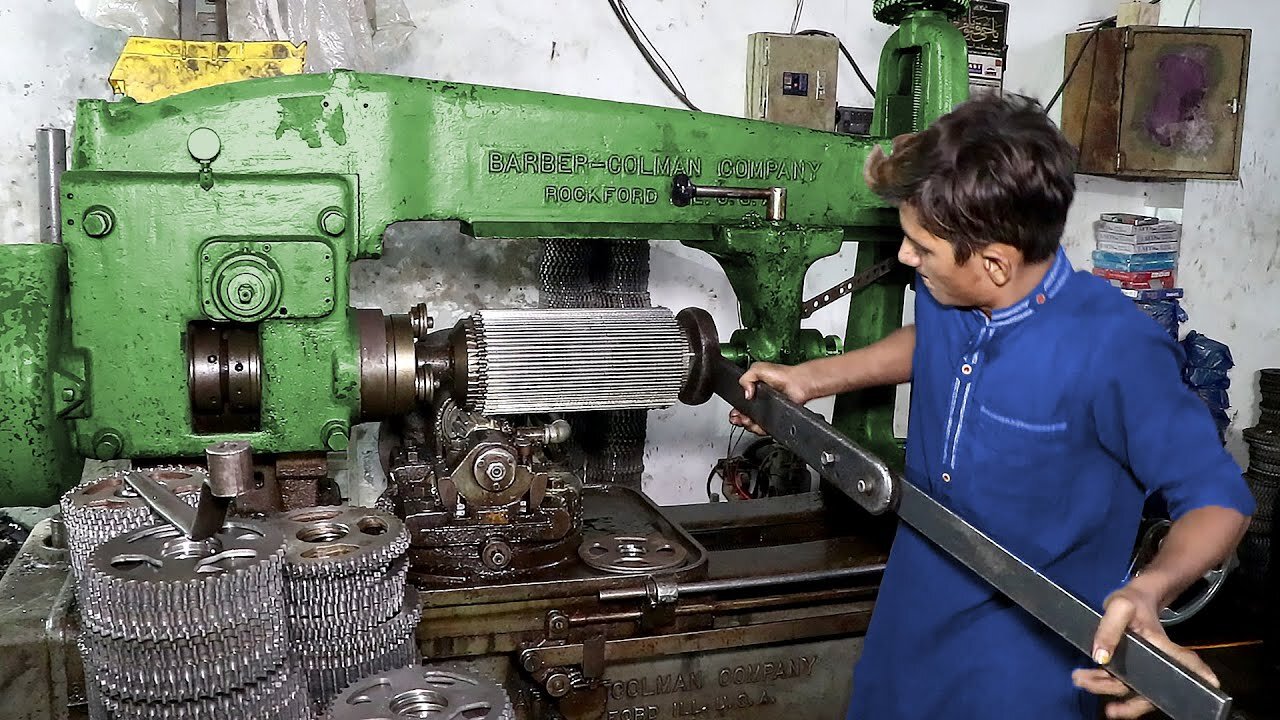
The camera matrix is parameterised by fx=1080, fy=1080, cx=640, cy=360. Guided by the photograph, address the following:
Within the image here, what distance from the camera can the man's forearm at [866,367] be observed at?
166 centimetres

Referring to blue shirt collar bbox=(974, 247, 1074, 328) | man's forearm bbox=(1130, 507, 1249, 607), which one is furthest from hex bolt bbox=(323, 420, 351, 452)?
man's forearm bbox=(1130, 507, 1249, 607)

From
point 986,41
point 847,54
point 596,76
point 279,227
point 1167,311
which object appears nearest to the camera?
point 279,227

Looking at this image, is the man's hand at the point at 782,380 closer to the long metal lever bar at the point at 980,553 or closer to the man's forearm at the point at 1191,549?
the long metal lever bar at the point at 980,553

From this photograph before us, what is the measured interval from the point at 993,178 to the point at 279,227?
3.13 ft

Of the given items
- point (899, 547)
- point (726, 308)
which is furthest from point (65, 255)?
point (726, 308)

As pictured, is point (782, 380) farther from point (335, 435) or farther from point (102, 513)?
point (102, 513)

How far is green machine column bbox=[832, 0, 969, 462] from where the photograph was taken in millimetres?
1877

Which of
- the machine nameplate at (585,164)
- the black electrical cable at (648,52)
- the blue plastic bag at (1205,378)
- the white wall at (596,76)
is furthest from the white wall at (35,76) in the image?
the blue plastic bag at (1205,378)

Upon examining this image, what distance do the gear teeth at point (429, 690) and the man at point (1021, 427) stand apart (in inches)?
24.4

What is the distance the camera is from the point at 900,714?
1.51m

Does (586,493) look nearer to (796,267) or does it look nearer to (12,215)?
(796,267)

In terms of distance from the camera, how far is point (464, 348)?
1.70 meters

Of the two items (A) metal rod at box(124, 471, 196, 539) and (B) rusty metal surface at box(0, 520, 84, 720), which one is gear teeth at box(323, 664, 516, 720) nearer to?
(A) metal rod at box(124, 471, 196, 539)

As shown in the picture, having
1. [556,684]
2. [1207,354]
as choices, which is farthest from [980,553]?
[1207,354]
